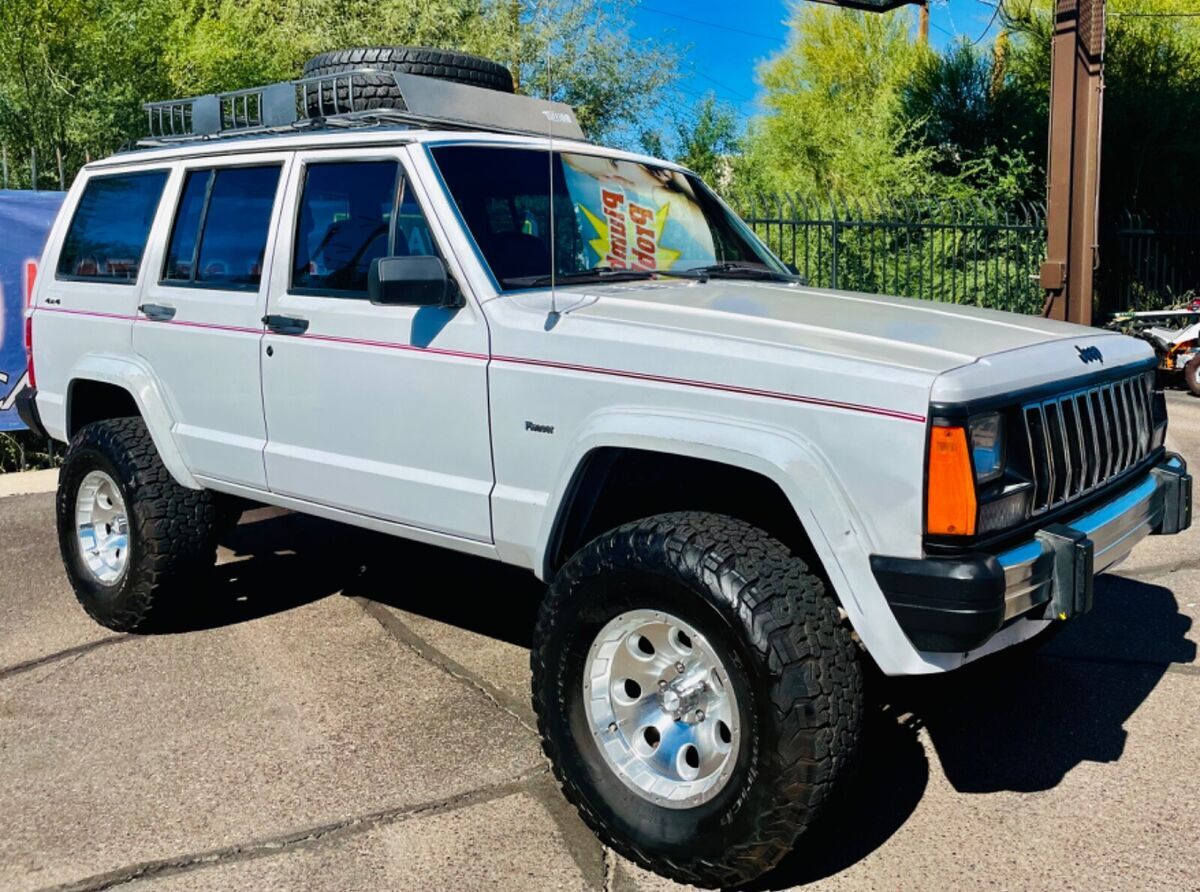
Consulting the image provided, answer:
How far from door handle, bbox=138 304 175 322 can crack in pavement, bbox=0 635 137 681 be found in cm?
141

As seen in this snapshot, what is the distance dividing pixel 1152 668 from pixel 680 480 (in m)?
2.29

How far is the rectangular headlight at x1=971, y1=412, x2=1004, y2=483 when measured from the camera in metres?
2.92

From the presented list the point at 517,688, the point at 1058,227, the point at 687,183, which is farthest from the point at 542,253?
the point at 1058,227

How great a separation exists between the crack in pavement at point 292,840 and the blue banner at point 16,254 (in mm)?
6165

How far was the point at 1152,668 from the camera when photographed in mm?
4594

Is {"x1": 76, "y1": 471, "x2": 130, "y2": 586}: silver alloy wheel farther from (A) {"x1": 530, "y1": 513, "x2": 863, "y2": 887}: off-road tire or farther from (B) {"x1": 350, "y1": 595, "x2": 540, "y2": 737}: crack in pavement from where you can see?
(A) {"x1": 530, "y1": 513, "x2": 863, "y2": 887}: off-road tire

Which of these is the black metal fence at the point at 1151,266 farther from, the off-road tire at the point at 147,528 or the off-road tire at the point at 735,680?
the off-road tire at the point at 735,680

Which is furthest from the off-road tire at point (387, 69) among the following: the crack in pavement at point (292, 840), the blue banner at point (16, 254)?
the blue banner at point (16, 254)

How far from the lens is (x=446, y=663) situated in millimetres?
4789

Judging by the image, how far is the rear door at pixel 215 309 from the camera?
455 cm

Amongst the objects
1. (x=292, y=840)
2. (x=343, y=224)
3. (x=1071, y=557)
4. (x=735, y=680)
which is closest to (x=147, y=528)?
(x=343, y=224)

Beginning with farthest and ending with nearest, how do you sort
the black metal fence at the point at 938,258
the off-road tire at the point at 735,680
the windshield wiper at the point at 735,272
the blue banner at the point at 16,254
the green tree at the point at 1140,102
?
the green tree at the point at 1140,102 → the black metal fence at the point at 938,258 → the blue banner at the point at 16,254 → the windshield wiper at the point at 735,272 → the off-road tire at the point at 735,680

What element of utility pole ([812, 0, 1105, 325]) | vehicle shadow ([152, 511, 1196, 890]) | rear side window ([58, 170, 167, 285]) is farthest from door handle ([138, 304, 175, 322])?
utility pole ([812, 0, 1105, 325])

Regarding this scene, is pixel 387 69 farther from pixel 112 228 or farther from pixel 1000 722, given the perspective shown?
pixel 1000 722
